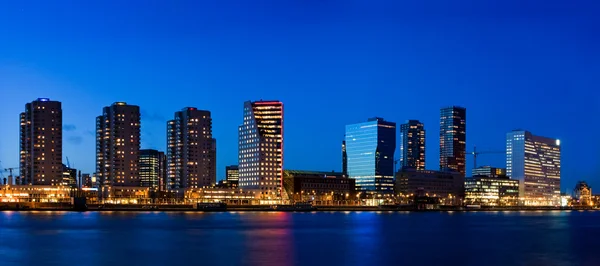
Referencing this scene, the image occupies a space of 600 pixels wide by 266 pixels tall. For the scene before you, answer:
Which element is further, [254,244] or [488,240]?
[488,240]

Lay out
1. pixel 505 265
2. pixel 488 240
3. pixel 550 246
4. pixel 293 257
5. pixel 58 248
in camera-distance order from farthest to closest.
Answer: pixel 488 240 → pixel 550 246 → pixel 58 248 → pixel 293 257 → pixel 505 265

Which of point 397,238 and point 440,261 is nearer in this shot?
point 440,261

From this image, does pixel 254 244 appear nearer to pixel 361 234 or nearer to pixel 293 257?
pixel 293 257

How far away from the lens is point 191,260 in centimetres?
6216

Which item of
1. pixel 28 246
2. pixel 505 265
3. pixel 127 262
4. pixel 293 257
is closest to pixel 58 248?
pixel 28 246

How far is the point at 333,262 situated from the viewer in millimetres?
60781

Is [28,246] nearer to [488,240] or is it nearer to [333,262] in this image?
[333,262]

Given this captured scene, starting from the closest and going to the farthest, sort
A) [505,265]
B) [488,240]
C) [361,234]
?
[505,265] → [488,240] → [361,234]

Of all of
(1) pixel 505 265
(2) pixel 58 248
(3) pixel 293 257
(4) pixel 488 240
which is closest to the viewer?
(1) pixel 505 265

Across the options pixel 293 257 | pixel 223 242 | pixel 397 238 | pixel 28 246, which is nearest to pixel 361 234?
pixel 397 238

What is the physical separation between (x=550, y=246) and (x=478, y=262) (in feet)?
76.4

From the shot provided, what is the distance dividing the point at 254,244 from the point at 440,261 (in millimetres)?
23314

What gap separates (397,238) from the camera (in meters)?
90.8

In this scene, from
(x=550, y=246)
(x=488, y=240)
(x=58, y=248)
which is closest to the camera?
(x=58, y=248)
